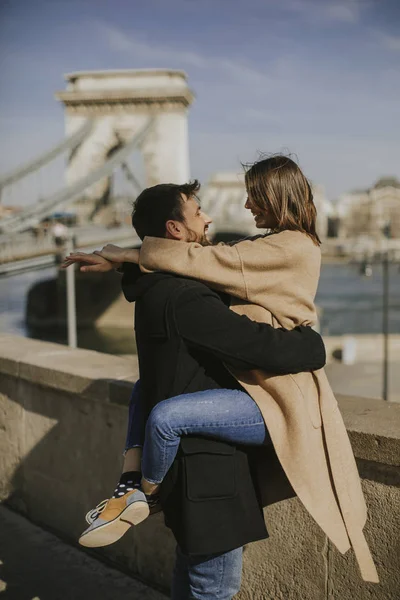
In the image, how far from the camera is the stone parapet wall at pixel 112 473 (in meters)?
1.87

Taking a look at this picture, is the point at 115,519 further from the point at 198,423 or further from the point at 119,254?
the point at 119,254

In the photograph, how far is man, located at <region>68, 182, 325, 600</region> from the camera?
1.52 meters

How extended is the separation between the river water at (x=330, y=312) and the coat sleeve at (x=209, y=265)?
24.7 meters

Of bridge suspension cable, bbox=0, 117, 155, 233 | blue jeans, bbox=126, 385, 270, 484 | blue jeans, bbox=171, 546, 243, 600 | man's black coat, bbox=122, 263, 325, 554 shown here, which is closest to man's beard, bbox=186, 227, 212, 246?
man's black coat, bbox=122, 263, 325, 554

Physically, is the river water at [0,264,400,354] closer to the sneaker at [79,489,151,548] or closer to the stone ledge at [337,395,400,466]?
the stone ledge at [337,395,400,466]

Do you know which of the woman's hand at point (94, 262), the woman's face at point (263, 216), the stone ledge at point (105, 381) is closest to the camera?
the woman's face at point (263, 216)

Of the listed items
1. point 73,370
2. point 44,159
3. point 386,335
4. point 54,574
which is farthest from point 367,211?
point 54,574

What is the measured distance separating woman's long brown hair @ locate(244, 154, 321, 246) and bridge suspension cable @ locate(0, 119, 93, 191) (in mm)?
27552

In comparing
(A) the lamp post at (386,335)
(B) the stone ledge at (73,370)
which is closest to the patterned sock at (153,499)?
(B) the stone ledge at (73,370)

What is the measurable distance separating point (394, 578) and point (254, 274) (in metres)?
0.90

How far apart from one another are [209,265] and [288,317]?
0.21 metres

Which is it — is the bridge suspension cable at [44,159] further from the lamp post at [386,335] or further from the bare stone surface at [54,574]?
the bare stone surface at [54,574]

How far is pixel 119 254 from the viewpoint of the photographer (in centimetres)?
171

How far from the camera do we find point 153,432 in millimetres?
1529
